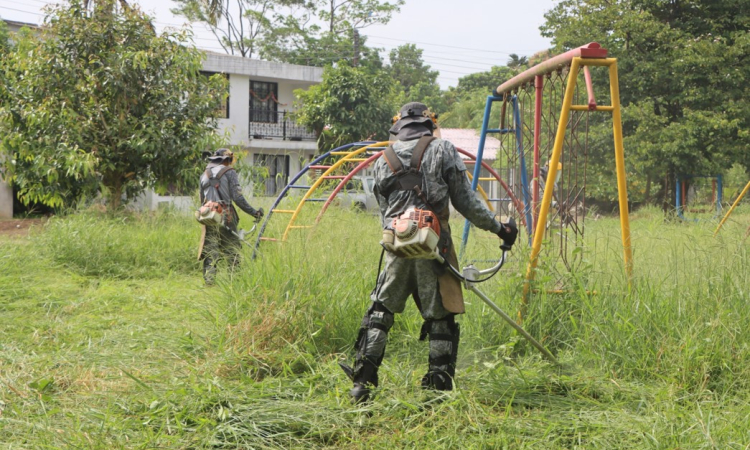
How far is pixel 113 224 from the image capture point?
34.2 ft

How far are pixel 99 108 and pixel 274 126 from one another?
14045mm

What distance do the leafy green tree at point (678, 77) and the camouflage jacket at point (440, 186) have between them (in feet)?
45.4

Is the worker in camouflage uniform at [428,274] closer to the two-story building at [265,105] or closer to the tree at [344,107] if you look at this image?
the tree at [344,107]

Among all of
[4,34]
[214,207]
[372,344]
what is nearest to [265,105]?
[4,34]

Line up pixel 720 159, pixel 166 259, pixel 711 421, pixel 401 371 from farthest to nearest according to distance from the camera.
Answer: pixel 720 159, pixel 166 259, pixel 401 371, pixel 711 421

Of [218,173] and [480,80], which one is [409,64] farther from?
[218,173]

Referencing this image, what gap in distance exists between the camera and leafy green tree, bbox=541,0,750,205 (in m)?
16.7

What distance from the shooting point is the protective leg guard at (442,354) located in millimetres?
4043

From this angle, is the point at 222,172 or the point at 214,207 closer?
the point at 214,207

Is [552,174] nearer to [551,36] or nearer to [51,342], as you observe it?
[51,342]

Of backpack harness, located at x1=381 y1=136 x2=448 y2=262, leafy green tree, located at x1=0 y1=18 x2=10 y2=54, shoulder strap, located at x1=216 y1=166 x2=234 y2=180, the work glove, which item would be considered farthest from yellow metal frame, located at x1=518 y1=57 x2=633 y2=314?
leafy green tree, located at x1=0 y1=18 x2=10 y2=54

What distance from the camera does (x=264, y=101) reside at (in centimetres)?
2519

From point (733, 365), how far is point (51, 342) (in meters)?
4.63

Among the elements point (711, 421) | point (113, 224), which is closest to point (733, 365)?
point (711, 421)
